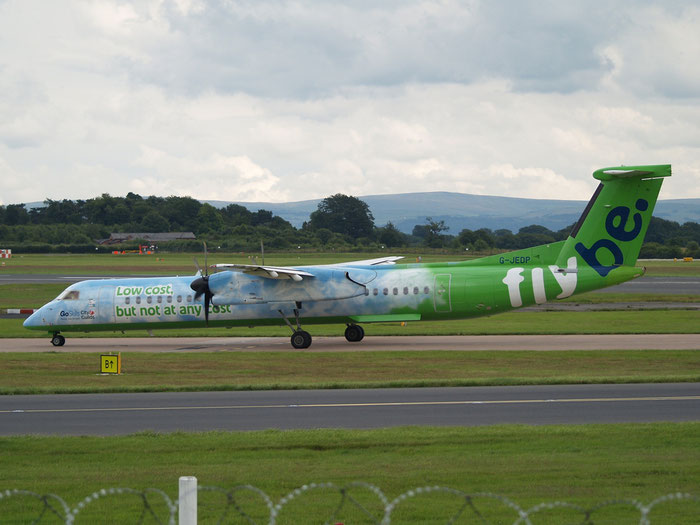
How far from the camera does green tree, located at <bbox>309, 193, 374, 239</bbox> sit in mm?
142750

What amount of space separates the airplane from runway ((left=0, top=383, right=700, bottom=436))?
913 centimetres

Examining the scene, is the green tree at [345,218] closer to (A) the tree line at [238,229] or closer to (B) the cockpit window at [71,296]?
(A) the tree line at [238,229]

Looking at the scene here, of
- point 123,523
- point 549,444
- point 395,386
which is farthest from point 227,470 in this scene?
point 395,386

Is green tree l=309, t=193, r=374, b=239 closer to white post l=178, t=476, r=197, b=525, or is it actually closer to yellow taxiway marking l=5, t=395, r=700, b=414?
yellow taxiway marking l=5, t=395, r=700, b=414

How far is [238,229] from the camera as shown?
391ft

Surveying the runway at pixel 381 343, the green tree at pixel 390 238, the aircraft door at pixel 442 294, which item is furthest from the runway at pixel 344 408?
the green tree at pixel 390 238

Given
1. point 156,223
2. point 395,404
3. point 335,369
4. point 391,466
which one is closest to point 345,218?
point 156,223

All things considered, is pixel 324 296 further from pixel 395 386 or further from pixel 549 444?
pixel 549 444

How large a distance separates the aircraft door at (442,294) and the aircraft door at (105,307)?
12807 mm

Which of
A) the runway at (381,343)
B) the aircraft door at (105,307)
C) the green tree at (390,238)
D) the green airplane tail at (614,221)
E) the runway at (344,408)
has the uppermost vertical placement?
the green tree at (390,238)

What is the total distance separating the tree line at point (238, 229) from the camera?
11806cm

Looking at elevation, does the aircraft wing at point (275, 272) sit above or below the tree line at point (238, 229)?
below

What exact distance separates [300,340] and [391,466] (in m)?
18.7

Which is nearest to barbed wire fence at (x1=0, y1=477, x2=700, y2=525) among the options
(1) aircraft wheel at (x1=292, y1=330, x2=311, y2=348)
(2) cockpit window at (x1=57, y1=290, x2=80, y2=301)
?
(1) aircraft wheel at (x1=292, y1=330, x2=311, y2=348)
